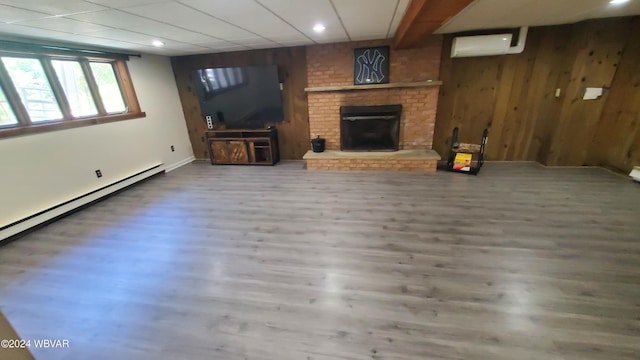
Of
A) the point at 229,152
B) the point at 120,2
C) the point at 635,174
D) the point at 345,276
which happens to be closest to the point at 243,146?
the point at 229,152

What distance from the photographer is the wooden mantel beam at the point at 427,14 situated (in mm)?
1888

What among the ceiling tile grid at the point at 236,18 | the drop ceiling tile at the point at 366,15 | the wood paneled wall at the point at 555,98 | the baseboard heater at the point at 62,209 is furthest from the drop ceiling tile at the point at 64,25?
the wood paneled wall at the point at 555,98

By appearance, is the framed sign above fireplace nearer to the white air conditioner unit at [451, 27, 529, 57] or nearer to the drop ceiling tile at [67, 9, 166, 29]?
the white air conditioner unit at [451, 27, 529, 57]

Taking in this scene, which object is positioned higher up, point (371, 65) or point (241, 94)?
point (371, 65)

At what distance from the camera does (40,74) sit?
315 cm

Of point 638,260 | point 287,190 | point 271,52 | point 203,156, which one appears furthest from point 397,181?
point 203,156

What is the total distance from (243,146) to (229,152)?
35cm

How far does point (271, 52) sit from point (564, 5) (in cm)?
401

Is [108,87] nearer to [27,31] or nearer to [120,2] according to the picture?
[27,31]

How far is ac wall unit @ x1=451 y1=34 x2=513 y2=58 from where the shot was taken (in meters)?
3.61

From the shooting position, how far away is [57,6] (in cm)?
188

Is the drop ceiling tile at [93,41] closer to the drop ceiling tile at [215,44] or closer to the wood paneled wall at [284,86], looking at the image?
the drop ceiling tile at [215,44]

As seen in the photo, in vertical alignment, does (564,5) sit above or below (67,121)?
above

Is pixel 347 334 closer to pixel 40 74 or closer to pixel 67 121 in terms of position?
pixel 67 121
